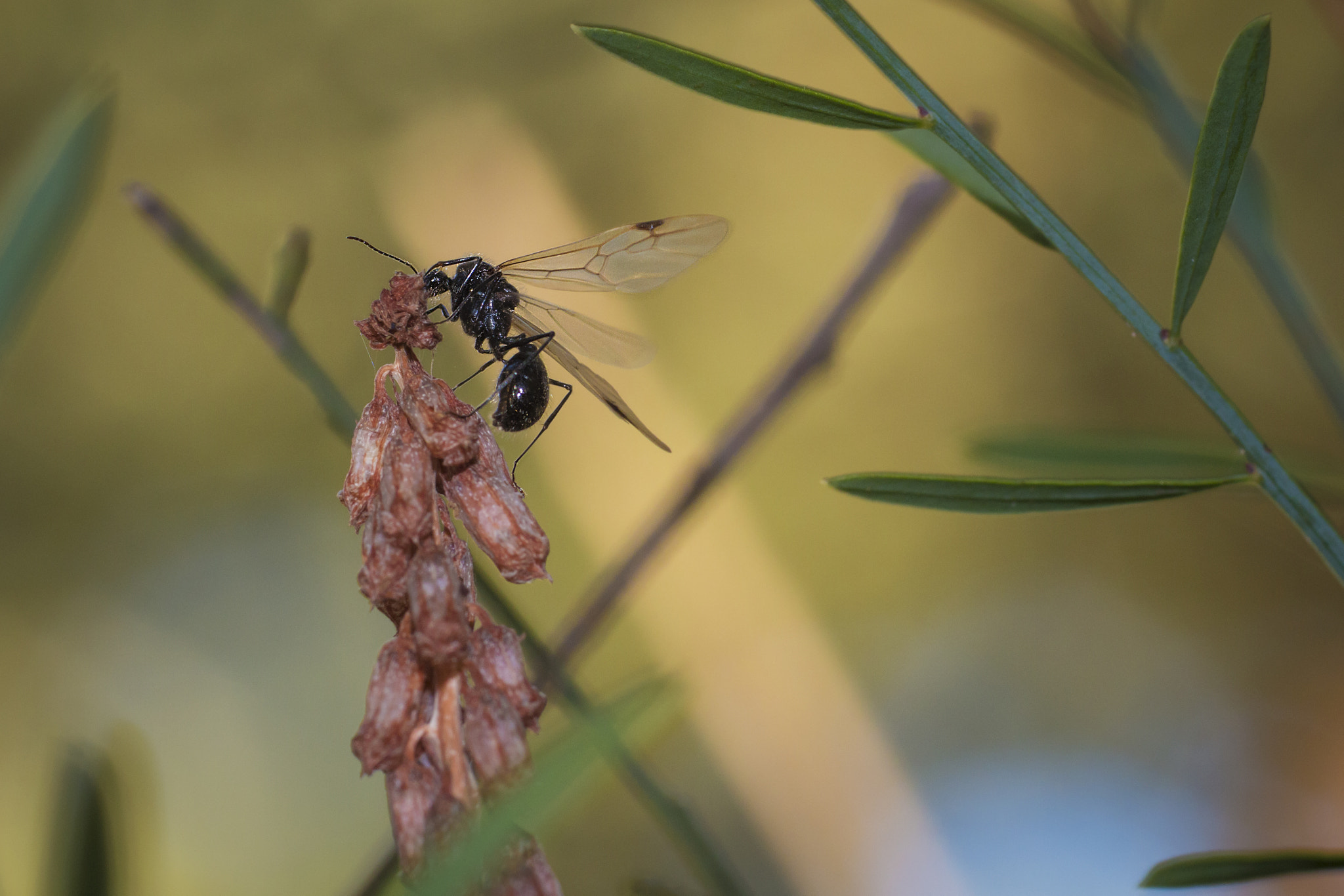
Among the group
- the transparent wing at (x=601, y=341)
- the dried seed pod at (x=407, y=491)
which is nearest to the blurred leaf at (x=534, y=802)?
the dried seed pod at (x=407, y=491)

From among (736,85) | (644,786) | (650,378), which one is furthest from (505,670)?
(650,378)

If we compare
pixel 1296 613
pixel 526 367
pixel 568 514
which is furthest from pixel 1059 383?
pixel 526 367

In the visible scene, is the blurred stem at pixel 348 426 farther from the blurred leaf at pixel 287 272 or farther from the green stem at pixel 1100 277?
the green stem at pixel 1100 277

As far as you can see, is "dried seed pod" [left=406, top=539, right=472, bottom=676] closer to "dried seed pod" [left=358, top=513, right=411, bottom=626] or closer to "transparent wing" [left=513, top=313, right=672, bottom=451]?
"dried seed pod" [left=358, top=513, right=411, bottom=626]

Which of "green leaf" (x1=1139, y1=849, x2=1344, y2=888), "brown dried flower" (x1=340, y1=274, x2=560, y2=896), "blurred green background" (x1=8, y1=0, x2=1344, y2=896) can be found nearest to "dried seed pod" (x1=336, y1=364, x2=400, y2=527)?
"brown dried flower" (x1=340, y1=274, x2=560, y2=896)

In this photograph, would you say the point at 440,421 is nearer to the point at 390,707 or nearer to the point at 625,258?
the point at 390,707
